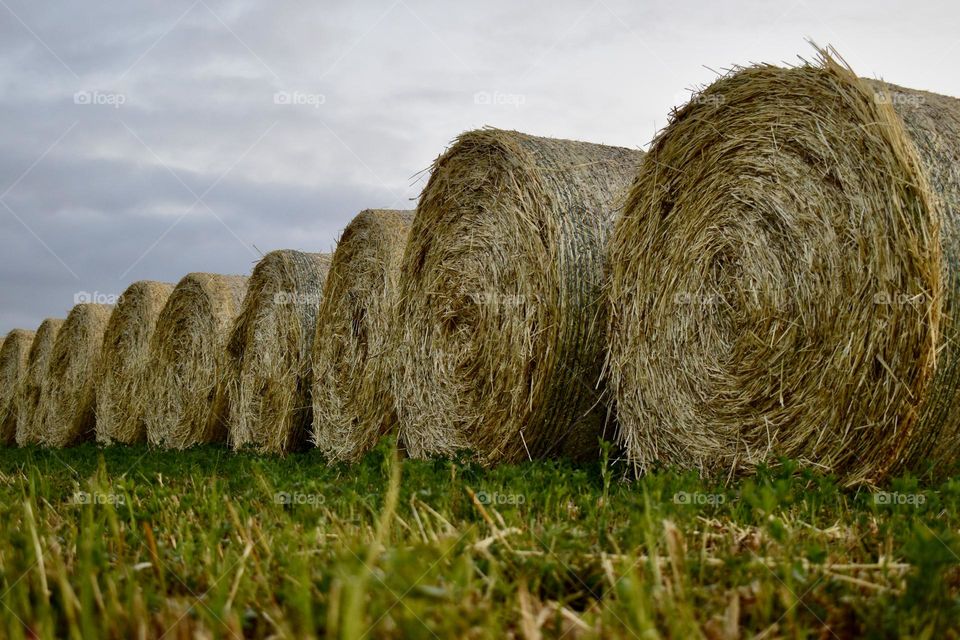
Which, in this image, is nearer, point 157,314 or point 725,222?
point 725,222

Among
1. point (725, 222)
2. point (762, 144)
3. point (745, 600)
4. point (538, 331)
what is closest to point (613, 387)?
point (538, 331)

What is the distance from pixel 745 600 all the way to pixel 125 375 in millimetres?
11071

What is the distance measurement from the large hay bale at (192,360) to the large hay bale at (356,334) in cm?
219

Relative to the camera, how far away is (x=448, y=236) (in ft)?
21.8

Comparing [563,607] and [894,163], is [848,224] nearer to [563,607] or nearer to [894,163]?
[894,163]

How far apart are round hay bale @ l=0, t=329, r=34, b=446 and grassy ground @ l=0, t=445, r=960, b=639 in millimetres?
14079

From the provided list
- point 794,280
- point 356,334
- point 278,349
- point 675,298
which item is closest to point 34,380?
point 278,349

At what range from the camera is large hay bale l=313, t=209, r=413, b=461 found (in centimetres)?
745

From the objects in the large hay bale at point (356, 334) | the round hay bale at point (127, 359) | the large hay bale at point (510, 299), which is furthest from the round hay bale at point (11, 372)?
the large hay bale at point (510, 299)

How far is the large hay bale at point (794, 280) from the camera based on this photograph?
395 centimetres

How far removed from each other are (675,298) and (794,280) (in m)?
0.92

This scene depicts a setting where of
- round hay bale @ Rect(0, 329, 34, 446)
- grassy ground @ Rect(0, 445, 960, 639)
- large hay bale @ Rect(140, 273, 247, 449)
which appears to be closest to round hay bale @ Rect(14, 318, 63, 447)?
round hay bale @ Rect(0, 329, 34, 446)

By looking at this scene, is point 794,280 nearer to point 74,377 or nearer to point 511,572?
point 511,572

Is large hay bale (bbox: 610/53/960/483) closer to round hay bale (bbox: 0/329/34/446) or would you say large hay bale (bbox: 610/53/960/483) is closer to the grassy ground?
the grassy ground
